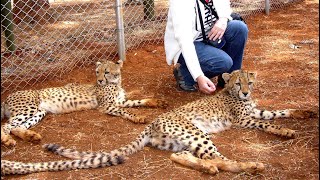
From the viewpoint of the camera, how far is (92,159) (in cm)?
311

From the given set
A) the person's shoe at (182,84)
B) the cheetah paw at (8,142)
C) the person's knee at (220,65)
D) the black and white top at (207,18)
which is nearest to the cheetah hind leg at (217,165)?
the cheetah paw at (8,142)

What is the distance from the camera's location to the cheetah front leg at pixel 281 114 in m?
4.03

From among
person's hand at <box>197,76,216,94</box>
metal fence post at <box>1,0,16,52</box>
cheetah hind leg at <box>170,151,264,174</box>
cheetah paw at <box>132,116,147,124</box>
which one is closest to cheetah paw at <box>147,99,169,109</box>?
cheetah paw at <box>132,116,147,124</box>

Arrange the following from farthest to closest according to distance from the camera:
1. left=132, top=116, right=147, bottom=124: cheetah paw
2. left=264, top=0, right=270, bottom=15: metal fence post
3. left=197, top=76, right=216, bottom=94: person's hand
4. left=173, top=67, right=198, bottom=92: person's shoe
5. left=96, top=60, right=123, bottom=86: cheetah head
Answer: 1. left=264, top=0, right=270, bottom=15: metal fence post
2. left=173, top=67, right=198, bottom=92: person's shoe
3. left=96, top=60, right=123, bottom=86: cheetah head
4. left=132, top=116, right=147, bottom=124: cheetah paw
5. left=197, top=76, right=216, bottom=94: person's hand

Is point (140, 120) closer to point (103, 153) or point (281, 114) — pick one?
point (103, 153)

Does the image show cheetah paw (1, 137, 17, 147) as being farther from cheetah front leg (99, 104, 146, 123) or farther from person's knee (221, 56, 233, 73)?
person's knee (221, 56, 233, 73)

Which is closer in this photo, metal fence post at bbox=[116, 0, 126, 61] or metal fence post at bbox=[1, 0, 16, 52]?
metal fence post at bbox=[116, 0, 126, 61]

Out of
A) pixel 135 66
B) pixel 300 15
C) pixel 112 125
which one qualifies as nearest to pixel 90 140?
pixel 112 125

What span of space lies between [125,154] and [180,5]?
166 centimetres

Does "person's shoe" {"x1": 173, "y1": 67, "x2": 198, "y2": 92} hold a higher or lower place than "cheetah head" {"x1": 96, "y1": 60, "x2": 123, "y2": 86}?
lower

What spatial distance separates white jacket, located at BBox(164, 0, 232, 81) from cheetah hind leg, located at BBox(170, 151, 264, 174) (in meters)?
0.88

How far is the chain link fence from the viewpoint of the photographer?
19.0 feet

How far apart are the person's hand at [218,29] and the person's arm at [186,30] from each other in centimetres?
26

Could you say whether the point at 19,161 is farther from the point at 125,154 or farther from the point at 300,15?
the point at 300,15
